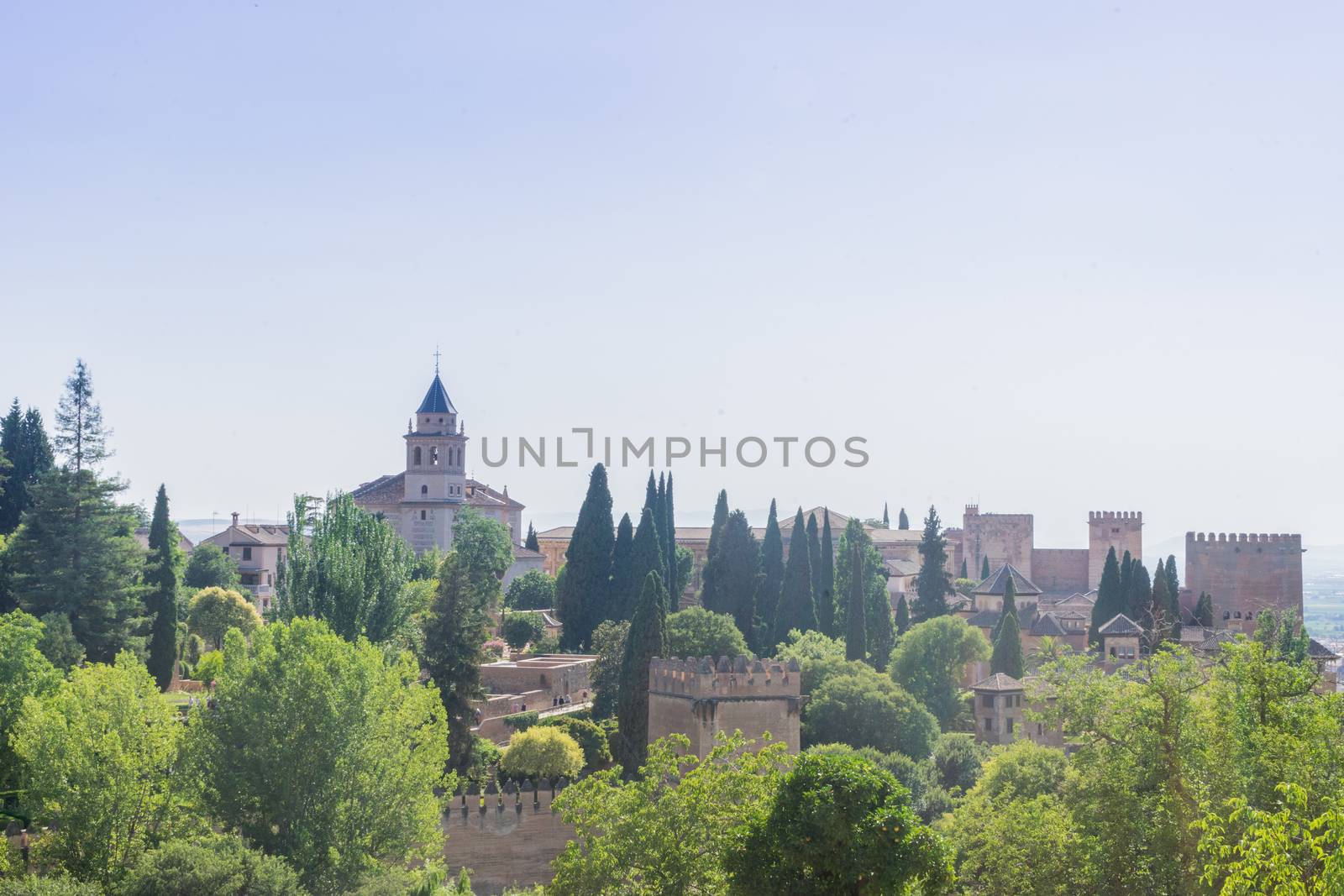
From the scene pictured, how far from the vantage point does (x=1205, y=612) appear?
66875 millimetres

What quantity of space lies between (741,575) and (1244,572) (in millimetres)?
34793

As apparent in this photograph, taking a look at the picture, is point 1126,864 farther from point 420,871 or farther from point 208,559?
point 208,559

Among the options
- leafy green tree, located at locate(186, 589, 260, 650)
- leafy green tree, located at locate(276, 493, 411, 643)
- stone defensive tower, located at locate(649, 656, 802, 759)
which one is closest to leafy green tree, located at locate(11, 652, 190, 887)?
leafy green tree, located at locate(276, 493, 411, 643)

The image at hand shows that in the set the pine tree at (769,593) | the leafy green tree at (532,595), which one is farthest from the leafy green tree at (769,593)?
the leafy green tree at (532,595)

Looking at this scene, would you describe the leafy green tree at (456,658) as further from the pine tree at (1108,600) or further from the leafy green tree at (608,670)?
the pine tree at (1108,600)

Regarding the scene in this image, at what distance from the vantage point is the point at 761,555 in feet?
199

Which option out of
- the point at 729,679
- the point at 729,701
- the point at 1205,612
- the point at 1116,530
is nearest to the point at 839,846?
the point at 729,701

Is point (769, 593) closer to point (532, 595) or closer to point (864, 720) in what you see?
point (532, 595)

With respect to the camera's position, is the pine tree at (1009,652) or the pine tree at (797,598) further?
the pine tree at (797,598)

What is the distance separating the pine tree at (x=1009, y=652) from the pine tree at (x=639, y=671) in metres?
17.1

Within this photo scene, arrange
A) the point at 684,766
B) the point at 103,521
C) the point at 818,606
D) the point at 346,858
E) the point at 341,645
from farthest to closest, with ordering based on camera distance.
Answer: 1. the point at 818,606
2. the point at 103,521
3. the point at 684,766
4. the point at 341,645
5. the point at 346,858

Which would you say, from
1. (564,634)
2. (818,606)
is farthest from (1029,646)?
(564,634)

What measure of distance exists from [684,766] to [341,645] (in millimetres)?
8716

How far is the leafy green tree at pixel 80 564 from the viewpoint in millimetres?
38875
